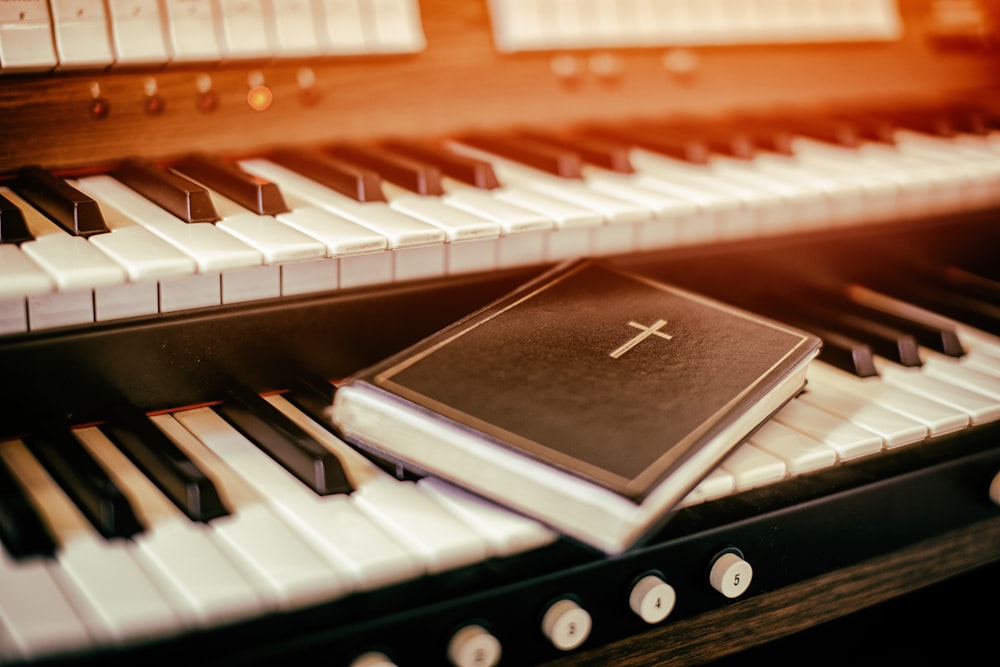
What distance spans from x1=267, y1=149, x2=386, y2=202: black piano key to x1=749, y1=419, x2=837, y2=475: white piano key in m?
0.54

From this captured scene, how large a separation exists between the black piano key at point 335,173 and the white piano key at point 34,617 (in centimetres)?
58

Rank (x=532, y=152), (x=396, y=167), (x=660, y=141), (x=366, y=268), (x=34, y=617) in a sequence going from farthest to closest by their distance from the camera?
(x=660, y=141)
(x=532, y=152)
(x=396, y=167)
(x=366, y=268)
(x=34, y=617)

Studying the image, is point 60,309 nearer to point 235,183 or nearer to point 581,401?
point 235,183

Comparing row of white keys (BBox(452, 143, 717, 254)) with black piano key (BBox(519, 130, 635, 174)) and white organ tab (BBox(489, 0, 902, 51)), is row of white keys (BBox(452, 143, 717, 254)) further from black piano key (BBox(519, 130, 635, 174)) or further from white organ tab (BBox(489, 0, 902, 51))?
white organ tab (BBox(489, 0, 902, 51))

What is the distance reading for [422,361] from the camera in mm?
1014

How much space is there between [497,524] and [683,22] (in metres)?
1.03

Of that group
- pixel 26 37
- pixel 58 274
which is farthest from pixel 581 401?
pixel 26 37

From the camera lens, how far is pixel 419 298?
4.05 ft

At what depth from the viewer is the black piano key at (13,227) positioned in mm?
956

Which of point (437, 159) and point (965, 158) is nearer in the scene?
point (437, 159)

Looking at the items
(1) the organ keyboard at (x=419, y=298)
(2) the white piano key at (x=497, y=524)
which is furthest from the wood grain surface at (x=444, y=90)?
(2) the white piano key at (x=497, y=524)

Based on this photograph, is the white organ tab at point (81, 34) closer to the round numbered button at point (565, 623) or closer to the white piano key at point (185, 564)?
the white piano key at point (185, 564)

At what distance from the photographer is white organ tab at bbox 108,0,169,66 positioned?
115cm

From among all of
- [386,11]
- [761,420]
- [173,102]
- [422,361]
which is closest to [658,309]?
[761,420]
